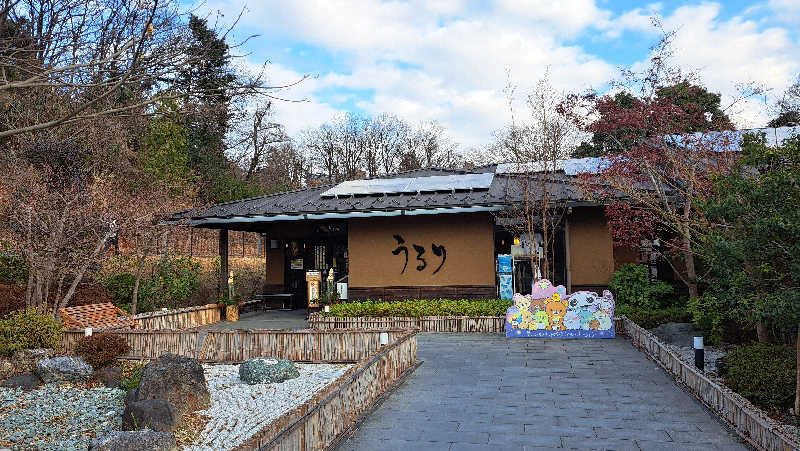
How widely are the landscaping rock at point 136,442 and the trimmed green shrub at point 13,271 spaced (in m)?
11.4

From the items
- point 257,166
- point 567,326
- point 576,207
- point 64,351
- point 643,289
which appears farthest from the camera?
point 257,166

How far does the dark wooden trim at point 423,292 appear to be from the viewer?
13969mm

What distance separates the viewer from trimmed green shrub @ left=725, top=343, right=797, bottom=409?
618 centimetres

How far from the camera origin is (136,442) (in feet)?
16.3

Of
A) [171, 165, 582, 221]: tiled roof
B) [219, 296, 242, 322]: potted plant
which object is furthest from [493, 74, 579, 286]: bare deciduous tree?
[219, 296, 242, 322]: potted plant

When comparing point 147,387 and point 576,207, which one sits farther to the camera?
point 576,207

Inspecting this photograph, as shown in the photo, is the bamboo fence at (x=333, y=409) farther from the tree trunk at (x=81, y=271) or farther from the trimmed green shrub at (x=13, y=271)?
the trimmed green shrub at (x=13, y=271)

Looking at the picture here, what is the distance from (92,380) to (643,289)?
10.7 meters

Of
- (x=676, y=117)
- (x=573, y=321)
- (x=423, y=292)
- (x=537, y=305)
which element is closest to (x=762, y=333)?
(x=573, y=321)

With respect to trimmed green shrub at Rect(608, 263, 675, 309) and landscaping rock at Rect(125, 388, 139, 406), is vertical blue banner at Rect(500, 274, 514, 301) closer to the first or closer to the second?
trimmed green shrub at Rect(608, 263, 675, 309)

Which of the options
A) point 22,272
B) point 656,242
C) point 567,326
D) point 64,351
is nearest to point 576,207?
point 656,242

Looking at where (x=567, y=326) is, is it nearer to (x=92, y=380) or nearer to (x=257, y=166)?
(x=92, y=380)

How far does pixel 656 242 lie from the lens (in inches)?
516

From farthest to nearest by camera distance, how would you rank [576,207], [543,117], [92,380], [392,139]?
[392,139] < [543,117] < [576,207] < [92,380]
